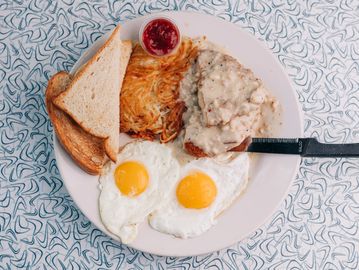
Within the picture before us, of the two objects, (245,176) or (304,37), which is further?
(304,37)

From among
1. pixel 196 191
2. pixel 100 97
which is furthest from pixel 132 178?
pixel 100 97

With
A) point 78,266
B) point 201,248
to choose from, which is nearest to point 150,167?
point 201,248

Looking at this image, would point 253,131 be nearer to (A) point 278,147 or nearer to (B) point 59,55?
(A) point 278,147

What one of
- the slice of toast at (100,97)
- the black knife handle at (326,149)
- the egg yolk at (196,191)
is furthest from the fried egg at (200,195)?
the slice of toast at (100,97)

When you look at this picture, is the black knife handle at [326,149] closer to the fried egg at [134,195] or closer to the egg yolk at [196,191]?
the egg yolk at [196,191]

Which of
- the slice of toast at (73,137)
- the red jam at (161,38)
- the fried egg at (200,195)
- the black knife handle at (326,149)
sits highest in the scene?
the red jam at (161,38)

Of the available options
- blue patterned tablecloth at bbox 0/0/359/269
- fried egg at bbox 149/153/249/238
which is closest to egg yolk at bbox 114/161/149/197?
fried egg at bbox 149/153/249/238
